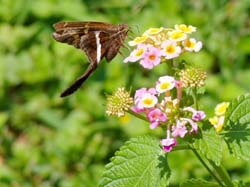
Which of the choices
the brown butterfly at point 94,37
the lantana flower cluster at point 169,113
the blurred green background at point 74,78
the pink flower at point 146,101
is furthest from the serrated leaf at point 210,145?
the blurred green background at point 74,78

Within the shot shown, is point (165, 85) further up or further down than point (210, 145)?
further up

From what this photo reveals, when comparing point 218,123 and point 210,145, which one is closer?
point 210,145

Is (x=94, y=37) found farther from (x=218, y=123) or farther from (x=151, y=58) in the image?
(x=218, y=123)

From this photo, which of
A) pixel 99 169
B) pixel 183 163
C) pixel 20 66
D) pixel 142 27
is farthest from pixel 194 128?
pixel 20 66

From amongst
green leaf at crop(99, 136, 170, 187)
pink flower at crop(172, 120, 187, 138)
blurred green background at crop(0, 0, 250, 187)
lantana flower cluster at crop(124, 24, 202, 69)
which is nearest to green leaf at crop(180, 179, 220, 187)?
green leaf at crop(99, 136, 170, 187)

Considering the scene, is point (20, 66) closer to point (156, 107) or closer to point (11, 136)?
point (11, 136)

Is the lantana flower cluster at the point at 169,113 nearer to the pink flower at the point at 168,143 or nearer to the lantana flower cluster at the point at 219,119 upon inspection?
the pink flower at the point at 168,143

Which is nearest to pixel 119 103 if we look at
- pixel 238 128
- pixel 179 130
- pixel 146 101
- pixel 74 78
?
pixel 146 101
